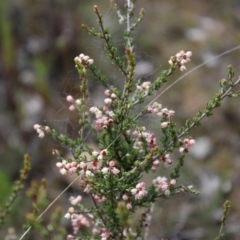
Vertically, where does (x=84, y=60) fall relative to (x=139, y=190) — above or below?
above

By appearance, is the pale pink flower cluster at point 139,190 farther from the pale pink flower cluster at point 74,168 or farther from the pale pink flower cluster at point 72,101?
the pale pink flower cluster at point 72,101

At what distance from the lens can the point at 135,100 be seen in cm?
111

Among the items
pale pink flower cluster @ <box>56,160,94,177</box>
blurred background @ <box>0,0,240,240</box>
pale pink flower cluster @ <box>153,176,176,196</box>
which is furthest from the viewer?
blurred background @ <box>0,0,240,240</box>

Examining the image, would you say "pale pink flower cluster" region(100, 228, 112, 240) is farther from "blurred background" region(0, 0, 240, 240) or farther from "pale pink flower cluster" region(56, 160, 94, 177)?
"blurred background" region(0, 0, 240, 240)

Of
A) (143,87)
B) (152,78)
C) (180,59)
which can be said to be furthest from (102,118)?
(152,78)

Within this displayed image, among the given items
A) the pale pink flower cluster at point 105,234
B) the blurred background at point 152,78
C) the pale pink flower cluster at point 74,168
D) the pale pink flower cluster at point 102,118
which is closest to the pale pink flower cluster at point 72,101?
the pale pink flower cluster at point 102,118

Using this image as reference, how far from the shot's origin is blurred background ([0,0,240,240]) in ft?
8.52

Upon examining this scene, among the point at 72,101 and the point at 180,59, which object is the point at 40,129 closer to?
the point at 72,101

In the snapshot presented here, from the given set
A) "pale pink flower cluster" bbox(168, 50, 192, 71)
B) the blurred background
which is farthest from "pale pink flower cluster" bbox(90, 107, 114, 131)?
the blurred background

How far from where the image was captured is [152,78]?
2871mm

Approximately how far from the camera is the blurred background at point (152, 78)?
260 cm

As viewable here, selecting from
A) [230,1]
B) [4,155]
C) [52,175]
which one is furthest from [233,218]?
[230,1]

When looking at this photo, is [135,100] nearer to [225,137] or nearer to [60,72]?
[225,137]

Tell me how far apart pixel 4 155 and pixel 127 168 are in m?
2.19
